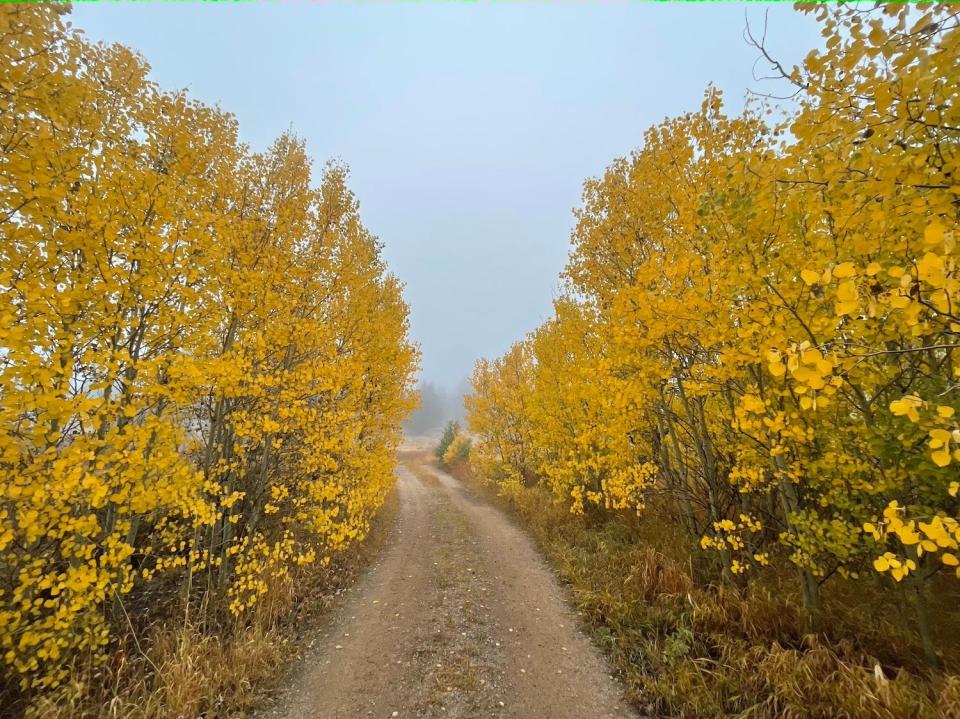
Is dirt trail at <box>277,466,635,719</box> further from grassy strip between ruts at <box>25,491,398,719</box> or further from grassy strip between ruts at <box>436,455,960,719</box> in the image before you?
grassy strip between ruts at <box>436,455,960,719</box>

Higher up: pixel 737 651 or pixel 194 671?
pixel 194 671

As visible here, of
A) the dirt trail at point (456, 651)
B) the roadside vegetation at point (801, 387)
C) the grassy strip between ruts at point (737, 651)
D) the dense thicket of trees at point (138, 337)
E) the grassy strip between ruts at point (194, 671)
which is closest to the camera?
the roadside vegetation at point (801, 387)

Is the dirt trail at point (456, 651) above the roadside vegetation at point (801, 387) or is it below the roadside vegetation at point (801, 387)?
below

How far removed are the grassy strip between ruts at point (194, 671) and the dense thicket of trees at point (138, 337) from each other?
367 mm

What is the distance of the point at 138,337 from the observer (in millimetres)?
5777

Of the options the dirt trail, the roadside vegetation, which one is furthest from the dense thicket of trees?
the roadside vegetation

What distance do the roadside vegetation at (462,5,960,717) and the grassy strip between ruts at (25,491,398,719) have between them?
5.74 m

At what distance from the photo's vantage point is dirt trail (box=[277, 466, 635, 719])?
5.42 meters

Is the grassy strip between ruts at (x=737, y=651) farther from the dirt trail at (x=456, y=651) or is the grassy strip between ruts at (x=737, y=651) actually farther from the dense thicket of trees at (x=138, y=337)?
the dense thicket of trees at (x=138, y=337)

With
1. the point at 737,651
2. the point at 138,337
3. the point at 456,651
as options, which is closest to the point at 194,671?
the point at 456,651

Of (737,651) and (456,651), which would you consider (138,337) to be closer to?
(456,651)

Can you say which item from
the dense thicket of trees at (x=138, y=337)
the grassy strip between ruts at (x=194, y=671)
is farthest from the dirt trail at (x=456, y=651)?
the dense thicket of trees at (x=138, y=337)

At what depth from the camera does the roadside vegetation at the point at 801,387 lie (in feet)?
9.05

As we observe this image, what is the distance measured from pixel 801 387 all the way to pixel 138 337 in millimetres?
8027
